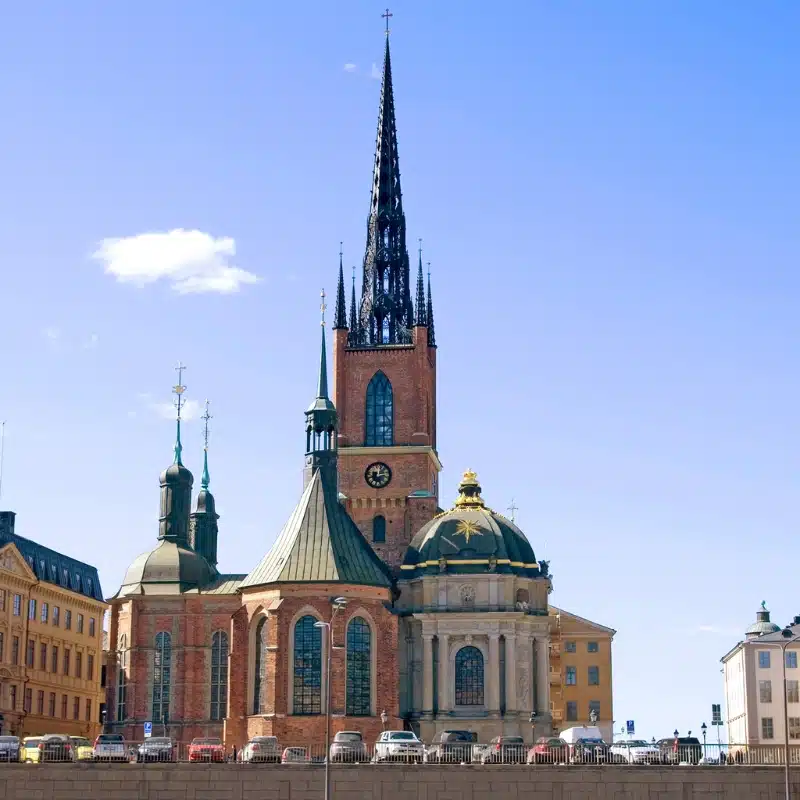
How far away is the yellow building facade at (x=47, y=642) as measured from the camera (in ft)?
343

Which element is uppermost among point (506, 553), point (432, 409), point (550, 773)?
point (432, 409)

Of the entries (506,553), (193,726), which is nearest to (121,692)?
(193,726)

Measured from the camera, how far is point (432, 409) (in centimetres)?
12794

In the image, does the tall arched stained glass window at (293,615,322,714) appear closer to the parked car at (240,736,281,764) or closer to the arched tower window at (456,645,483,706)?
the arched tower window at (456,645,483,706)

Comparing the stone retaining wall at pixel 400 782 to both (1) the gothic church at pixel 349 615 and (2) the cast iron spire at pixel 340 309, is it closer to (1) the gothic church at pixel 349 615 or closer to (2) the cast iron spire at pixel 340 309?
(1) the gothic church at pixel 349 615

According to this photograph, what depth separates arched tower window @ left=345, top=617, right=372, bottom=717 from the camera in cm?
10244

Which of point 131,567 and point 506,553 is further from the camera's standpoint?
point 131,567

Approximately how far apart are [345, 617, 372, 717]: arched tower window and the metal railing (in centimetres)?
2752

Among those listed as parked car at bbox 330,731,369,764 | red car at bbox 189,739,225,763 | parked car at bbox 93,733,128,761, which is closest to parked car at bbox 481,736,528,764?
parked car at bbox 330,731,369,764

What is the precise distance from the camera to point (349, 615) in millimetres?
103375

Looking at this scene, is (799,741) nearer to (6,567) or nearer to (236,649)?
(236,649)

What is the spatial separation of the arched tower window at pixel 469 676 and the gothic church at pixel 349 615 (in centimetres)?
9

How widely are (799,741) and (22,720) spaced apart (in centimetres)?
5808

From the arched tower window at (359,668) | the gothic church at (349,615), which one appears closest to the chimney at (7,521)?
the gothic church at (349,615)
